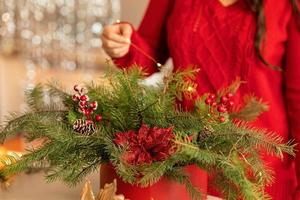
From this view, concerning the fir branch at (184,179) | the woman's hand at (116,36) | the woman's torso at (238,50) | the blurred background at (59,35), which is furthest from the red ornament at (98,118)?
the blurred background at (59,35)

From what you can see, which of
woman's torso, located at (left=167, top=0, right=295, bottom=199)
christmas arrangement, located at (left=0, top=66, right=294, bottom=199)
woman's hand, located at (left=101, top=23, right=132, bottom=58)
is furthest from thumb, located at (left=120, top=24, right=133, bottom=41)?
christmas arrangement, located at (left=0, top=66, right=294, bottom=199)

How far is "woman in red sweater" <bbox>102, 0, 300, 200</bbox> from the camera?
1170mm

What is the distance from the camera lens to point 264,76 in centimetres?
119

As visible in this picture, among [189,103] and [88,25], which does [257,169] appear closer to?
[189,103]

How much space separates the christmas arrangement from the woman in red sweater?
0.42 meters

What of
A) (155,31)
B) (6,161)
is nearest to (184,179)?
(6,161)

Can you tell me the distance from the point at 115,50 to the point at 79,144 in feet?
1.48

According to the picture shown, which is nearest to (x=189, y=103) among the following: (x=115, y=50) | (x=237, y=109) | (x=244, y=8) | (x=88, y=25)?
(x=237, y=109)

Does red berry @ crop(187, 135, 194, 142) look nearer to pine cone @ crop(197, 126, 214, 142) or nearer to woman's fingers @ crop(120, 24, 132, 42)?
pine cone @ crop(197, 126, 214, 142)

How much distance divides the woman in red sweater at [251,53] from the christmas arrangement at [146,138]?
42 cm

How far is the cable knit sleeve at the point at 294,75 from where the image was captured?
1.16 meters

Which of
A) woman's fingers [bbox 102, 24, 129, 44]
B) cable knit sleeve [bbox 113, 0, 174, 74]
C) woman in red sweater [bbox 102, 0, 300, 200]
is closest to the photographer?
woman's fingers [bbox 102, 24, 129, 44]

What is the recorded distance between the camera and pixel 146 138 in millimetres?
686

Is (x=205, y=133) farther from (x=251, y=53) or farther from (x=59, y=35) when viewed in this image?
(x=59, y=35)
